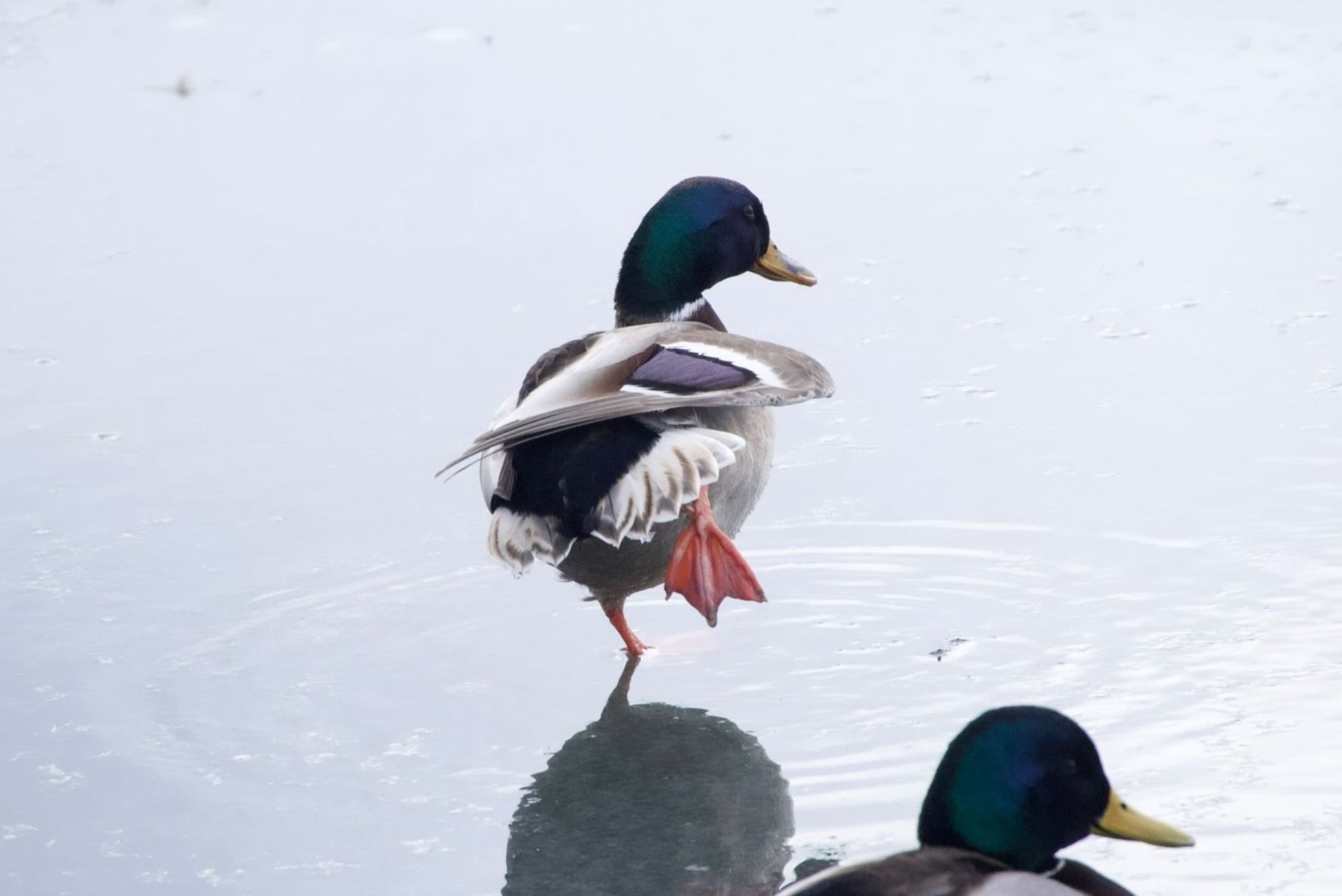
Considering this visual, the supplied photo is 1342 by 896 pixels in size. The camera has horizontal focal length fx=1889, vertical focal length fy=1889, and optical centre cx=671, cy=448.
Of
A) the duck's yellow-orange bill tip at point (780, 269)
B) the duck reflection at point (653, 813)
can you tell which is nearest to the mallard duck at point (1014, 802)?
the duck reflection at point (653, 813)

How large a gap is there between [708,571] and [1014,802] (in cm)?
127

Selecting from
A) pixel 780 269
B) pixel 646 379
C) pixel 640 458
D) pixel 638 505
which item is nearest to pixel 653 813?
pixel 638 505

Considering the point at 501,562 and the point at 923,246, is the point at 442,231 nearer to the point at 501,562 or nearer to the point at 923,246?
the point at 923,246

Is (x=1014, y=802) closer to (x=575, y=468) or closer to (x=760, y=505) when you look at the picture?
(x=575, y=468)

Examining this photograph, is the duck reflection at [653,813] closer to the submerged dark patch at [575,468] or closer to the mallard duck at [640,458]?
the mallard duck at [640,458]

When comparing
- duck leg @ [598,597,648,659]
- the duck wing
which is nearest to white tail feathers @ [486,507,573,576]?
the duck wing

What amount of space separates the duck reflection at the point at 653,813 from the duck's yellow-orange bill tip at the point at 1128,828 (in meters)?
0.57

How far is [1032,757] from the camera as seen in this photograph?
2346 mm

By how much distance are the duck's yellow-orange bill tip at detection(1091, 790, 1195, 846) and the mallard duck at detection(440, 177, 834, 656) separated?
1129 mm

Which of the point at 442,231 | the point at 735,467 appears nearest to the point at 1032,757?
the point at 735,467

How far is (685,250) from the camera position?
4.45 metres

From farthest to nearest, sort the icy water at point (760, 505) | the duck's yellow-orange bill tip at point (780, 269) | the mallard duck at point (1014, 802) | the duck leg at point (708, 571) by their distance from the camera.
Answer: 1. the duck's yellow-orange bill tip at point (780, 269)
2. the duck leg at point (708, 571)
3. the icy water at point (760, 505)
4. the mallard duck at point (1014, 802)

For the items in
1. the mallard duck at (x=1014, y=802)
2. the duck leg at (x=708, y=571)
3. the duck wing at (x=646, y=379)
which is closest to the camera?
the mallard duck at (x=1014, y=802)

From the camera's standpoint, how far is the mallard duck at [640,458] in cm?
338
